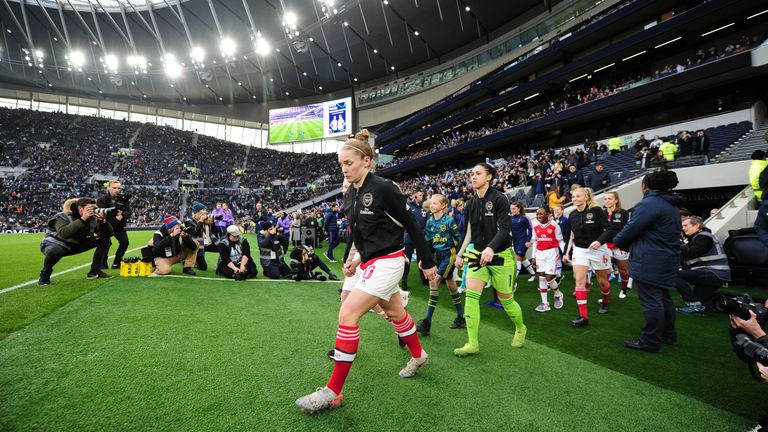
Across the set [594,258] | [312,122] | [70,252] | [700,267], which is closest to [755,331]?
[594,258]

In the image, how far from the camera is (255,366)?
3031 millimetres

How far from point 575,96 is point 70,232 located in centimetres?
Answer: 2791

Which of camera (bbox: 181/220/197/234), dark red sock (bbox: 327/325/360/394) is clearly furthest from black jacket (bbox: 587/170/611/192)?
camera (bbox: 181/220/197/234)

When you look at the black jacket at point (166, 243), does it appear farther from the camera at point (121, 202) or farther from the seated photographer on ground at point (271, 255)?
the seated photographer on ground at point (271, 255)

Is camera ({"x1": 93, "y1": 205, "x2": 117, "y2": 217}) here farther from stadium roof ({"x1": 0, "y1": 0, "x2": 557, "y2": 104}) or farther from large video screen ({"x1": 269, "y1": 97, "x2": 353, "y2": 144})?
large video screen ({"x1": 269, "y1": 97, "x2": 353, "y2": 144})

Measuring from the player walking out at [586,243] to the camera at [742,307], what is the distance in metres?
2.82

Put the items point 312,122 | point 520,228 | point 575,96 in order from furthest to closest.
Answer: point 312,122 → point 575,96 → point 520,228

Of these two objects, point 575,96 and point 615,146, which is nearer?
point 615,146

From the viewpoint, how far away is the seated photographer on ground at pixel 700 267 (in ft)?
17.5

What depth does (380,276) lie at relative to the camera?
250 centimetres

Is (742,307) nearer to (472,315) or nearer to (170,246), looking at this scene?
(472,315)

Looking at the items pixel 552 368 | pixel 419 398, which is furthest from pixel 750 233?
pixel 419 398

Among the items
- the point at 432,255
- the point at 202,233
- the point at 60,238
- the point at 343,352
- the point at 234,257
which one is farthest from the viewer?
the point at 202,233

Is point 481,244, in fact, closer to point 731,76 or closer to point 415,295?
point 415,295
